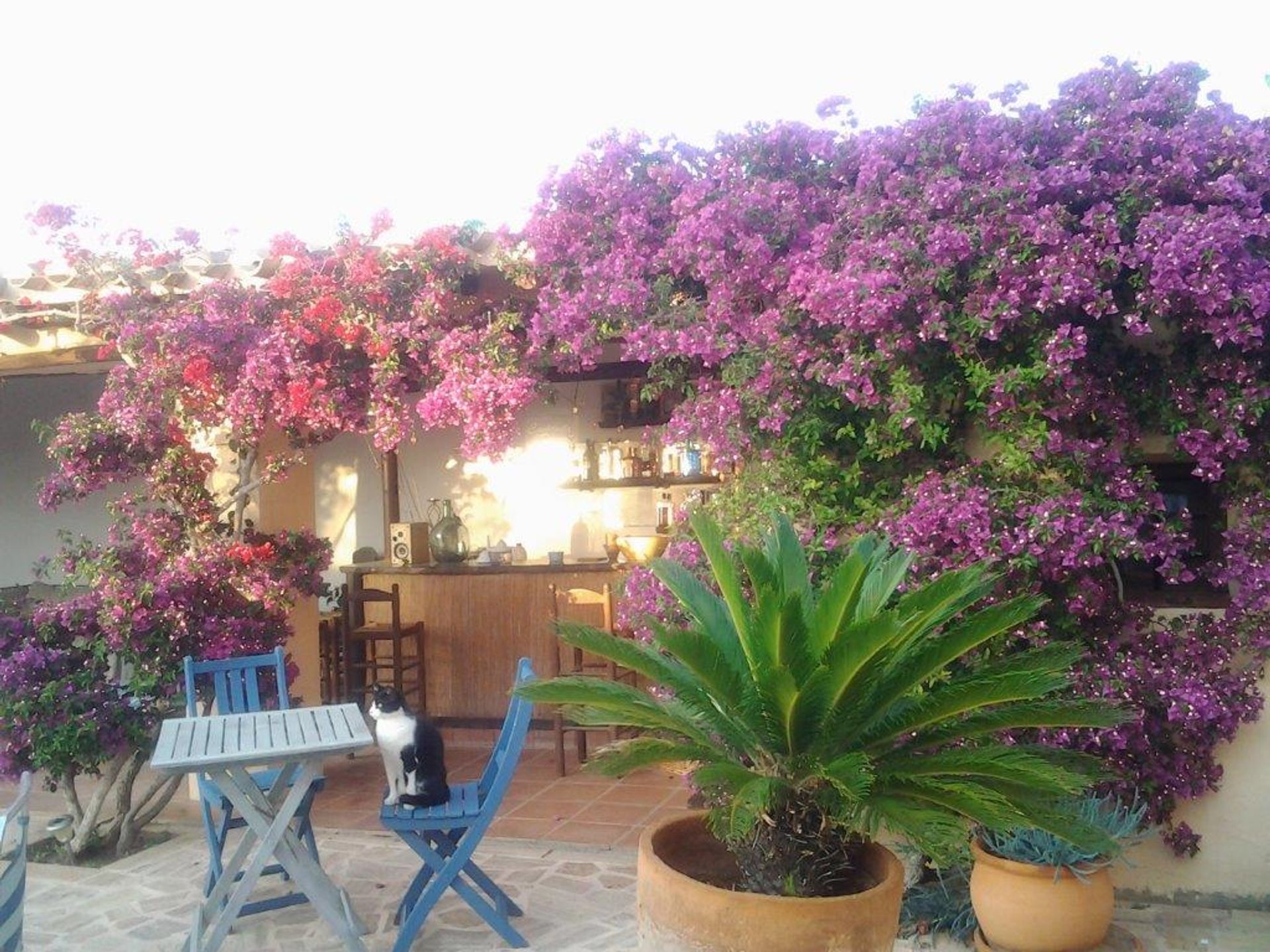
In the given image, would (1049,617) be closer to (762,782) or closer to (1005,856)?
(1005,856)

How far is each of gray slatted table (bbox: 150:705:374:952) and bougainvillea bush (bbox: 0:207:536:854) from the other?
1.05 m

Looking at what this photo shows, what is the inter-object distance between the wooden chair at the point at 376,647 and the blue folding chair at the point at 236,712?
6.28 ft

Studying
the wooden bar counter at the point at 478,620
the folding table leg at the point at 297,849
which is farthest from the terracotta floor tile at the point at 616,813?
the folding table leg at the point at 297,849

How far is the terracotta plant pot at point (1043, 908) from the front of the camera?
11.3 feet

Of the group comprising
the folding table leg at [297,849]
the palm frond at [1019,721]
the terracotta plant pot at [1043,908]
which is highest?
the palm frond at [1019,721]

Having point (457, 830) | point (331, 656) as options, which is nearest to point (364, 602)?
point (331, 656)

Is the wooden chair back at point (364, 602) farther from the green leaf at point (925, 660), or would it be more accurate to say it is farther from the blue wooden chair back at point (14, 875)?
the green leaf at point (925, 660)

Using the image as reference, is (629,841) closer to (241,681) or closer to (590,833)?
(590,833)

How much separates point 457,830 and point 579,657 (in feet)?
8.84

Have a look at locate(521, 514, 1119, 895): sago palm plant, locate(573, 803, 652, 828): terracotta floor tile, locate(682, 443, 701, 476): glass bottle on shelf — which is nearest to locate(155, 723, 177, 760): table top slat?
locate(521, 514, 1119, 895): sago palm plant

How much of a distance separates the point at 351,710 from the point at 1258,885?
351 centimetres

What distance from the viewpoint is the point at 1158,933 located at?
374 cm

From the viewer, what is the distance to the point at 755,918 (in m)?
2.39

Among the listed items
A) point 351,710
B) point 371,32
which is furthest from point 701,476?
point 351,710
